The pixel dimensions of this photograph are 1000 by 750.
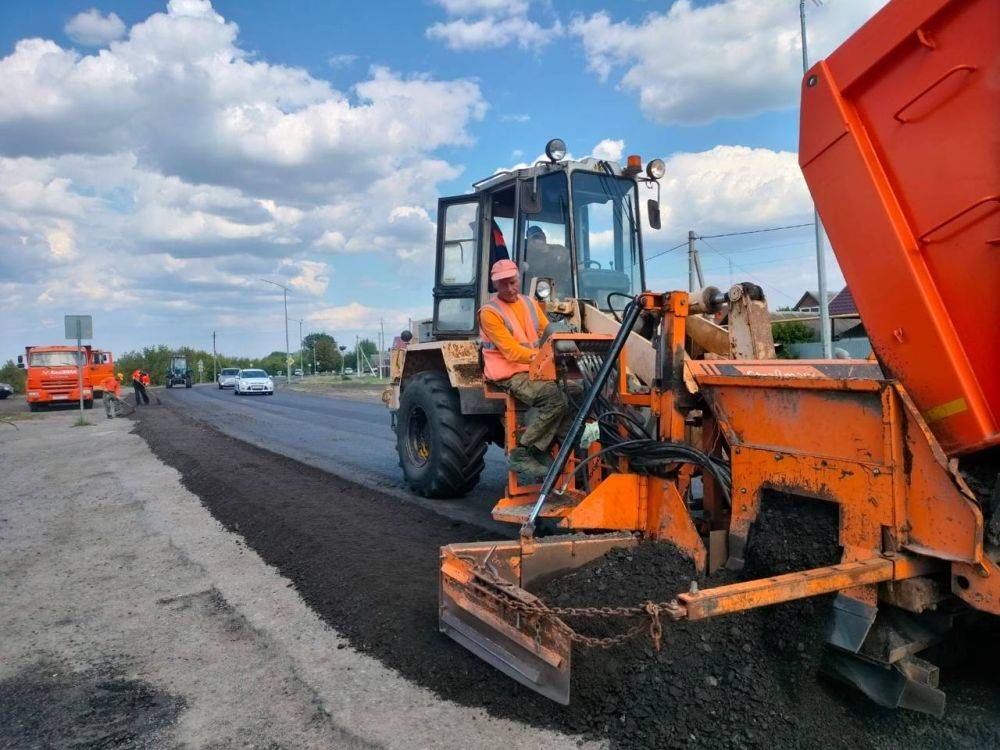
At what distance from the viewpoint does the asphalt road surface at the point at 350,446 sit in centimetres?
737

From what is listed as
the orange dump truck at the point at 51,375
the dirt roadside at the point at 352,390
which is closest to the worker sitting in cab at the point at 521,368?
the dirt roadside at the point at 352,390

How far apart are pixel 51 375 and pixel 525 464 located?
28.4 metres

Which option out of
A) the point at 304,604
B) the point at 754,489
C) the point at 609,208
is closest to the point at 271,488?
the point at 304,604

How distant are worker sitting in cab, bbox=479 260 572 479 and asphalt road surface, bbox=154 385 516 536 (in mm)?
1124

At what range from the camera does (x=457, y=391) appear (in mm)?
7145

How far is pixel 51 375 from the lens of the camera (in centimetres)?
2812

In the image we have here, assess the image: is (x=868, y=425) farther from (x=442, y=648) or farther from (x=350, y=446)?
(x=350, y=446)

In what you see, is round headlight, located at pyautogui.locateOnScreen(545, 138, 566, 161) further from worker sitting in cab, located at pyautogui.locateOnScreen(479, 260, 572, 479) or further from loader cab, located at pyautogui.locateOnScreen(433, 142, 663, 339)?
worker sitting in cab, located at pyautogui.locateOnScreen(479, 260, 572, 479)

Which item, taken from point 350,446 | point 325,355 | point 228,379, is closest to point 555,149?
point 350,446

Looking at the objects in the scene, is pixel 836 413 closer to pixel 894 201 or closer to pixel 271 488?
pixel 894 201

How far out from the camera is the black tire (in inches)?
275

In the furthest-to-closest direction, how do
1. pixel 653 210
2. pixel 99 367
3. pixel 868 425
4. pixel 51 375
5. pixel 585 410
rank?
pixel 99 367
pixel 51 375
pixel 653 210
pixel 585 410
pixel 868 425

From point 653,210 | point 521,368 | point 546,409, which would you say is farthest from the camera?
point 653,210

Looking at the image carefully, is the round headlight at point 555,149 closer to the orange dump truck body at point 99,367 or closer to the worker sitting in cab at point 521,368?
the worker sitting in cab at point 521,368
